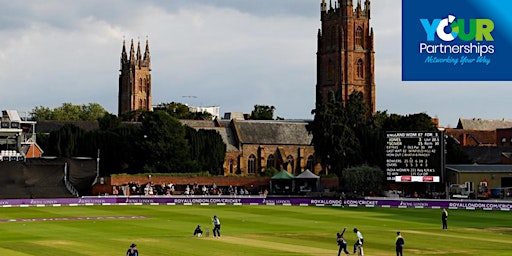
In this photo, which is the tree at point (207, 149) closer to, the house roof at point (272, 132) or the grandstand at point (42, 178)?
the house roof at point (272, 132)

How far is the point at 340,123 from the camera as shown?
348ft

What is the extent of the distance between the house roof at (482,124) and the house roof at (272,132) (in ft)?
127

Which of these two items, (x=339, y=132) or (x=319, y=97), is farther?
(x=319, y=97)

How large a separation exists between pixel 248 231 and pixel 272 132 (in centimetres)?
9169

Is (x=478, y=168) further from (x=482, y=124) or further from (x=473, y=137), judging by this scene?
(x=482, y=124)

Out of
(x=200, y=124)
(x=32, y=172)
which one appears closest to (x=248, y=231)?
(x=32, y=172)

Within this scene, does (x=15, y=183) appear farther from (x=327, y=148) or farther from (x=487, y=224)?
(x=487, y=224)

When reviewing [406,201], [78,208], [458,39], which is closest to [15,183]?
[78,208]

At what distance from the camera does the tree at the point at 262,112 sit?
181 meters

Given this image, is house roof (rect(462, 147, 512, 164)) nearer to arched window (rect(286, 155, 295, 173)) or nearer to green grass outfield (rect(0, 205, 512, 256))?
arched window (rect(286, 155, 295, 173))

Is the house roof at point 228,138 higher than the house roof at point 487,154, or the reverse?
the house roof at point 228,138

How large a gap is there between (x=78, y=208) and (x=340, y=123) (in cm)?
4015

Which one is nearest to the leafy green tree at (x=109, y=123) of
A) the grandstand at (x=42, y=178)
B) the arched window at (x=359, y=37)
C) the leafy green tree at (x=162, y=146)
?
the leafy green tree at (x=162, y=146)

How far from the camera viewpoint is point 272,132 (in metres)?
143
